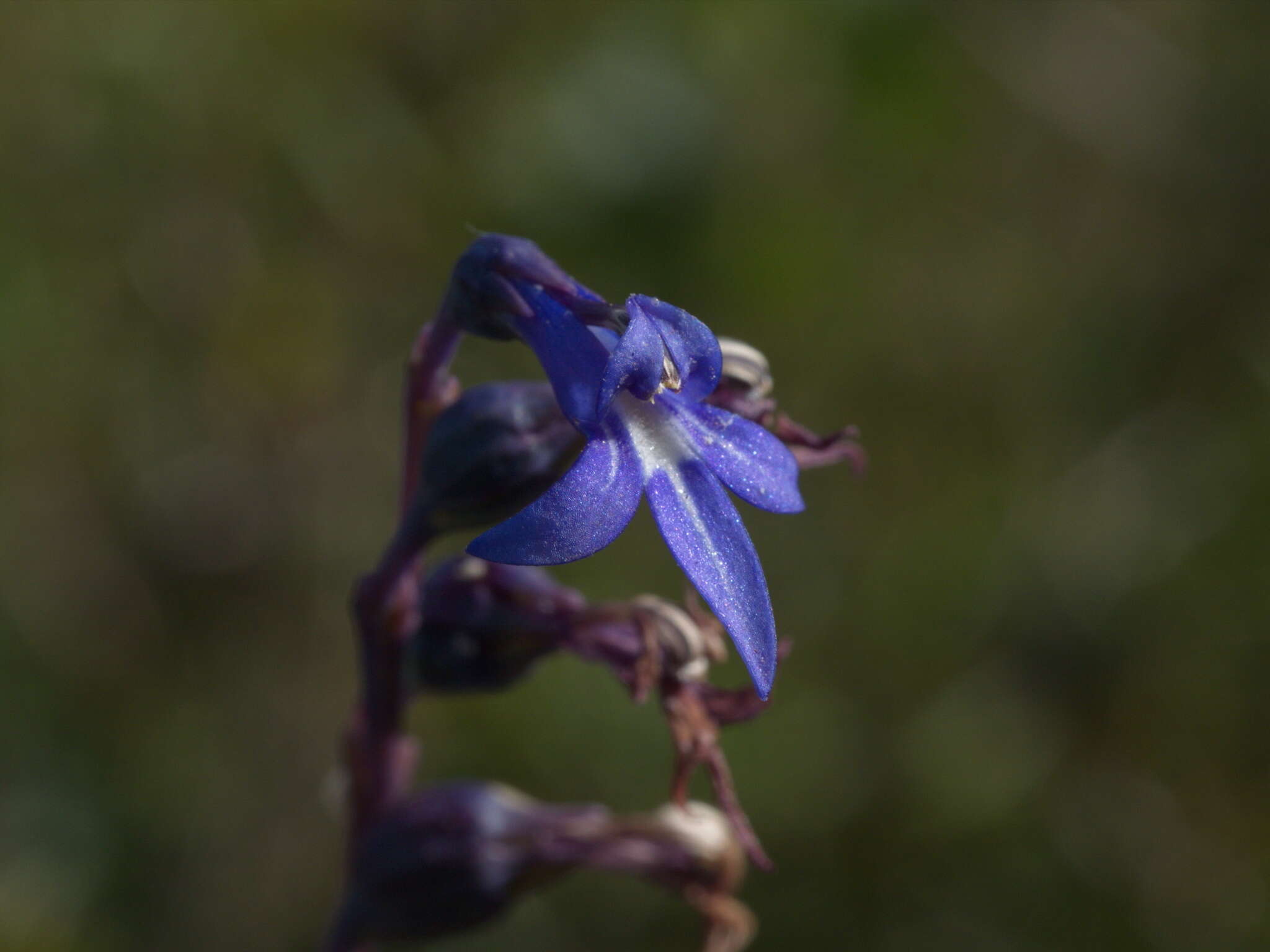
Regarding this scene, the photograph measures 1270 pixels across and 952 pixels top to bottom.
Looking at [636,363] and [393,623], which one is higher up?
[636,363]

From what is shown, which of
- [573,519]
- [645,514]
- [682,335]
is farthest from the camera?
[645,514]

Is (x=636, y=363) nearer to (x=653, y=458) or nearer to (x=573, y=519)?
(x=653, y=458)

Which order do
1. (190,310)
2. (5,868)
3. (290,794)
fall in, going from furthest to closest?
1. (190,310)
2. (290,794)
3. (5,868)

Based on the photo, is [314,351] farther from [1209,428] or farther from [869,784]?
[1209,428]

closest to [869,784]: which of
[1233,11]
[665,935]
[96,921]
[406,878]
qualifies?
[665,935]

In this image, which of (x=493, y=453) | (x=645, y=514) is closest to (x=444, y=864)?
(x=493, y=453)

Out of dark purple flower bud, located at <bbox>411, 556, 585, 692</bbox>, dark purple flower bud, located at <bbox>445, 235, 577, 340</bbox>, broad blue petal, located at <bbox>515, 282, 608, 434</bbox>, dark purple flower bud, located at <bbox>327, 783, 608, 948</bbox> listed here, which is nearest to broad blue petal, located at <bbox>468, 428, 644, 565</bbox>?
broad blue petal, located at <bbox>515, 282, 608, 434</bbox>

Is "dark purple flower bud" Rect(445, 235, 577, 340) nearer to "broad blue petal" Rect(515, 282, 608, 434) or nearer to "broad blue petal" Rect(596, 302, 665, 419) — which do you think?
"broad blue petal" Rect(515, 282, 608, 434)
